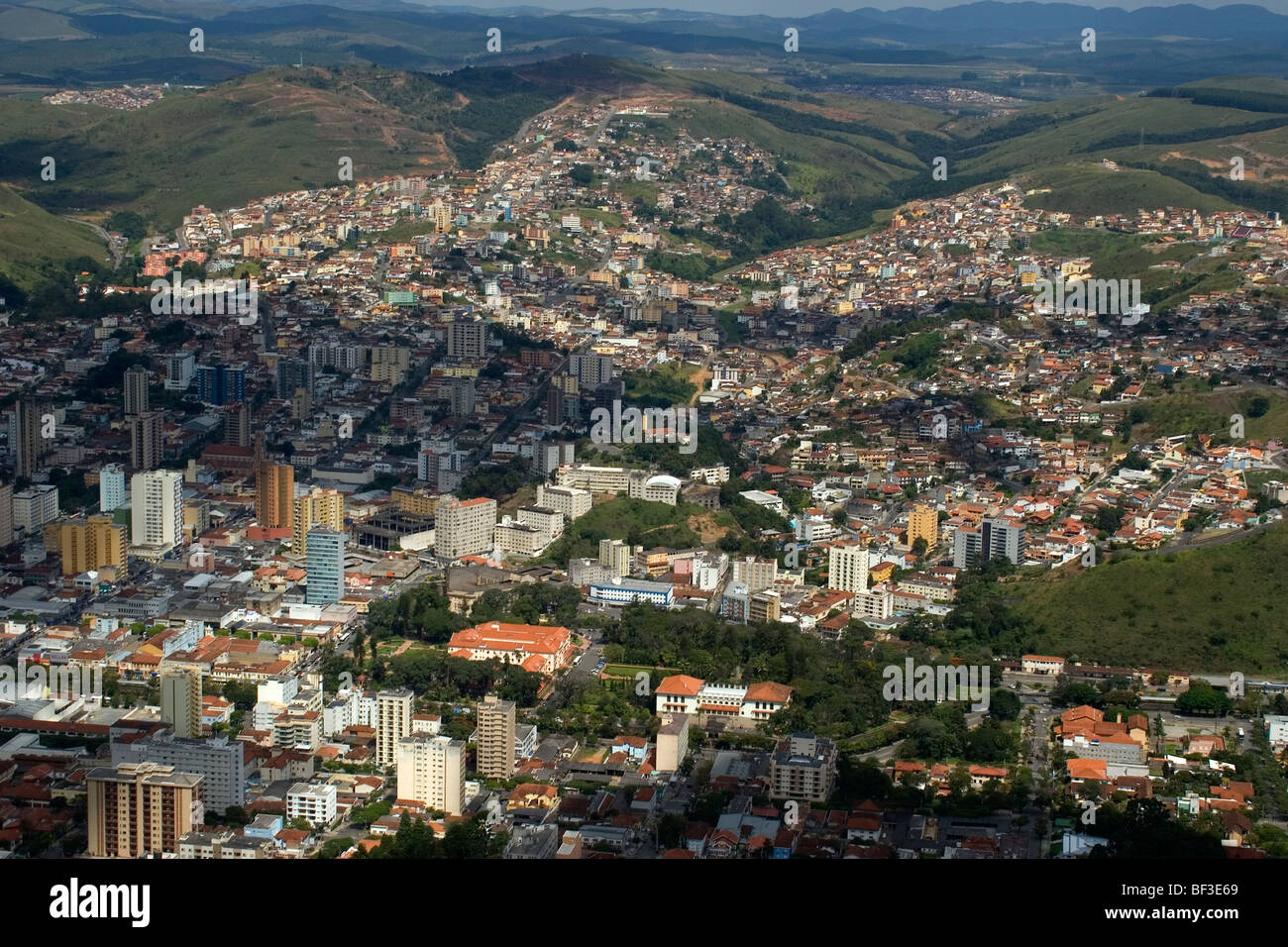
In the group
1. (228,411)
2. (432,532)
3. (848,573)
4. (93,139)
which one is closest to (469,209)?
(93,139)

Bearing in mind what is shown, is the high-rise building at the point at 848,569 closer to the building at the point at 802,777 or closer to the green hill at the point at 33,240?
the building at the point at 802,777

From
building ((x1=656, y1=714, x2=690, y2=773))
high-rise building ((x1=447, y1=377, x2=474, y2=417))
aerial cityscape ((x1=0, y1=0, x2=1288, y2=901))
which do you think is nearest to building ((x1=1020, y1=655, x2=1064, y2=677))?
aerial cityscape ((x1=0, y1=0, x2=1288, y2=901))

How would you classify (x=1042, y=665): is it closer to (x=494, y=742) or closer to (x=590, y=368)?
(x=494, y=742)

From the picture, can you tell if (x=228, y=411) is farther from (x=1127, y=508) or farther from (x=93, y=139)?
(x=93, y=139)

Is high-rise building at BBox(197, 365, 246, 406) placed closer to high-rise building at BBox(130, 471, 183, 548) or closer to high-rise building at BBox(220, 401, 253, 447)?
high-rise building at BBox(220, 401, 253, 447)

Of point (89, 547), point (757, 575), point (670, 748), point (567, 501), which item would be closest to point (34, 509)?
point (89, 547)

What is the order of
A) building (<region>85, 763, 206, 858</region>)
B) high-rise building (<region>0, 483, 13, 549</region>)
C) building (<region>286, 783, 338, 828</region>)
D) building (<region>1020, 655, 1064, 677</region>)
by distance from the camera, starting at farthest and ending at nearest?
high-rise building (<region>0, 483, 13, 549</region>), building (<region>1020, 655, 1064, 677</region>), building (<region>286, 783, 338, 828</region>), building (<region>85, 763, 206, 858</region>)

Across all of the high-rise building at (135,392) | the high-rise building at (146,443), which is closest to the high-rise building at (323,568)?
the high-rise building at (146,443)
